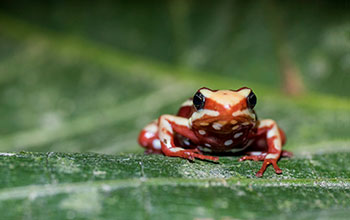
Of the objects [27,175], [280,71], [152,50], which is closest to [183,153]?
[27,175]

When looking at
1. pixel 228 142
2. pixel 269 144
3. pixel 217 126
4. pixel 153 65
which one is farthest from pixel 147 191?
pixel 153 65

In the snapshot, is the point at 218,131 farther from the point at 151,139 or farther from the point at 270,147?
the point at 151,139

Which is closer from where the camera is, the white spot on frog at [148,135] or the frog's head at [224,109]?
the frog's head at [224,109]

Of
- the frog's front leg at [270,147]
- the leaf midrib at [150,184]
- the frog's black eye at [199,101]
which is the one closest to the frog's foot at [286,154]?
the frog's front leg at [270,147]

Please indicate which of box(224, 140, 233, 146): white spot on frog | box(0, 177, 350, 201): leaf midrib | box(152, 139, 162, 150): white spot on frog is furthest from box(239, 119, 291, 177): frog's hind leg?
box(152, 139, 162, 150): white spot on frog

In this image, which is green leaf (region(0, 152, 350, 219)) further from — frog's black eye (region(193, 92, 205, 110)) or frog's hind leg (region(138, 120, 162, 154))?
frog's hind leg (region(138, 120, 162, 154))

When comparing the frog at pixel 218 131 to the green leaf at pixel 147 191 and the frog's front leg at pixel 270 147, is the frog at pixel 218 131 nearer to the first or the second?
the frog's front leg at pixel 270 147
